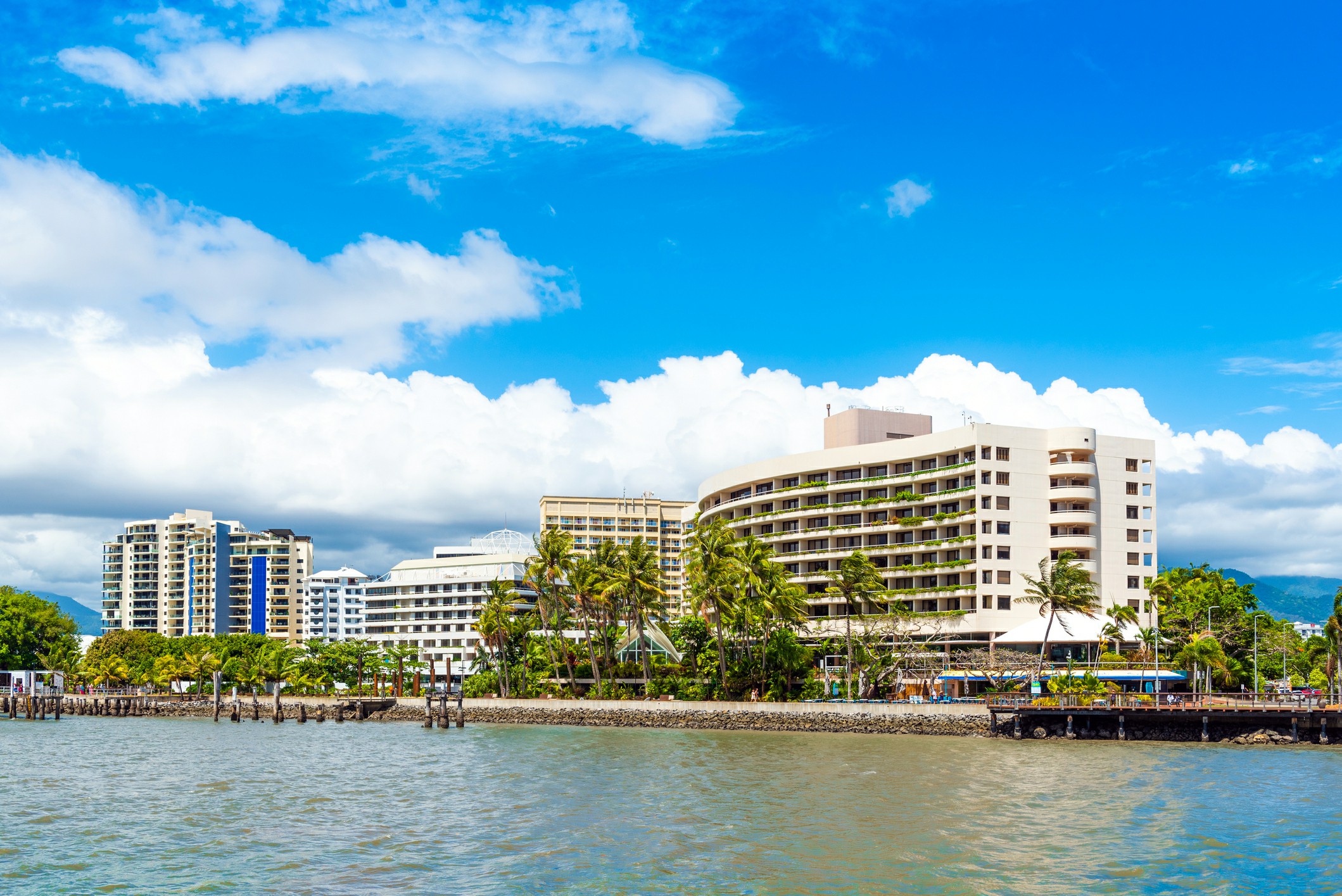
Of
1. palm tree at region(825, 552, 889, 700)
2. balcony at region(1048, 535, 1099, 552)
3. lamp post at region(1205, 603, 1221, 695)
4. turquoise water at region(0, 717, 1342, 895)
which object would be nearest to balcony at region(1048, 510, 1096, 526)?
balcony at region(1048, 535, 1099, 552)

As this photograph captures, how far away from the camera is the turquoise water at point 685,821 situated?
35.5 m

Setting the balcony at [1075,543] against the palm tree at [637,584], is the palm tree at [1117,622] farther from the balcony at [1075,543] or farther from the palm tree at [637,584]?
the palm tree at [637,584]

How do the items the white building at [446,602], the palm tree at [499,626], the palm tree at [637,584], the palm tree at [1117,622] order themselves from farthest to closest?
the white building at [446,602]
the palm tree at [499,626]
the palm tree at [637,584]
the palm tree at [1117,622]

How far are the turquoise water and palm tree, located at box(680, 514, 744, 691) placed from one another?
3262 cm

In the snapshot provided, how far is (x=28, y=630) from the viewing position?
176m

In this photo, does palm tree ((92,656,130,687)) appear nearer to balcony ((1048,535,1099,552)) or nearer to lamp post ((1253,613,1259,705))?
balcony ((1048,535,1099,552))

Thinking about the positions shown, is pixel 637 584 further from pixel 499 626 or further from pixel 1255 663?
pixel 1255 663

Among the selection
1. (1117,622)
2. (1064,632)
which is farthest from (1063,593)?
(1117,622)

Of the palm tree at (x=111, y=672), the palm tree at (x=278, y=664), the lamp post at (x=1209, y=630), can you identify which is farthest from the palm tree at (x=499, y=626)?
the palm tree at (x=111, y=672)

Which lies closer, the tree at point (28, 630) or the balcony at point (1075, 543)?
the balcony at point (1075, 543)

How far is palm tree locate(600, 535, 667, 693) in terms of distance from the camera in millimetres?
115625

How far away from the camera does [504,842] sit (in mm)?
41531

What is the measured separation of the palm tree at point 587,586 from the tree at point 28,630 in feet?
321

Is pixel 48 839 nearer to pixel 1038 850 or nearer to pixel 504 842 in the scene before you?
pixel 504 842
